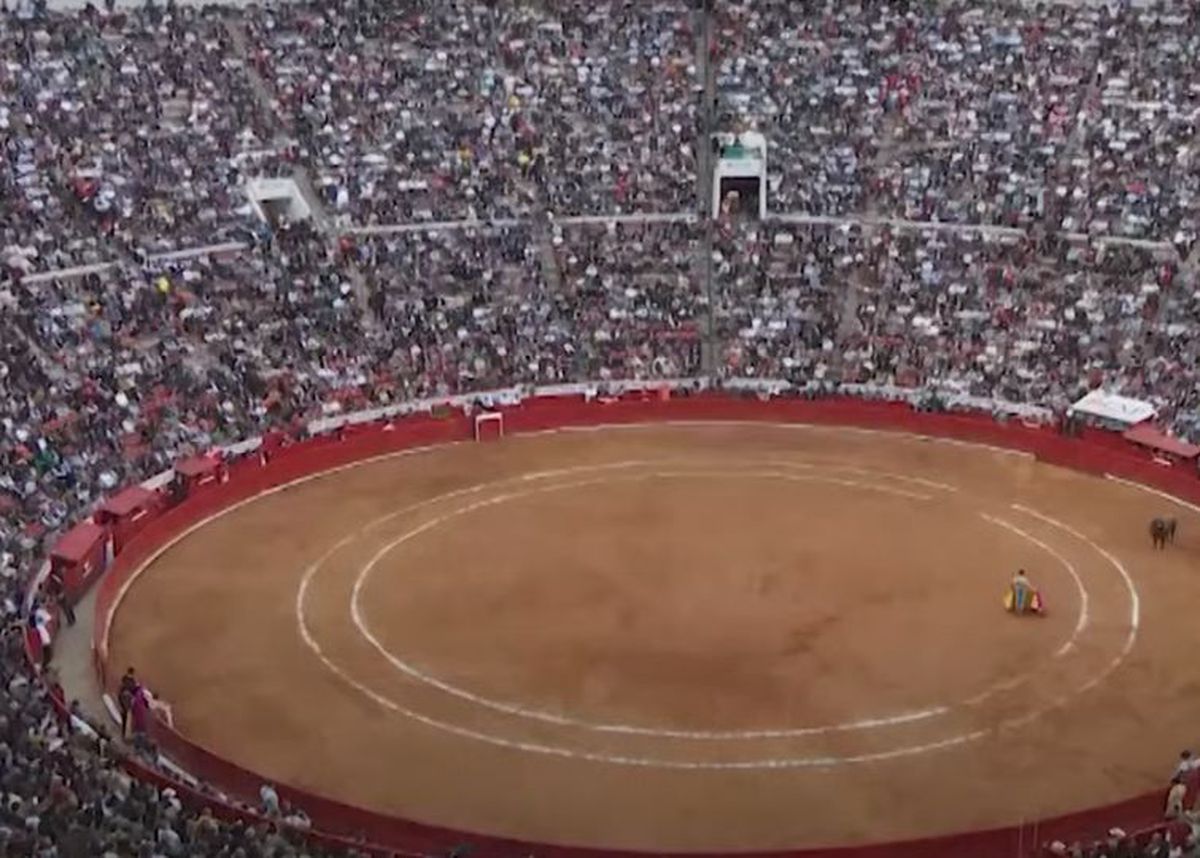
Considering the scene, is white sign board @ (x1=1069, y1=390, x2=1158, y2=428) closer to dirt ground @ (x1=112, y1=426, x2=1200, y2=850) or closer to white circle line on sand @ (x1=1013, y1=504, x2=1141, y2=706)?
dirt ground @ (x1=112, y1=426, x2=1200, y2=850)

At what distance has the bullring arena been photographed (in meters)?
34.6

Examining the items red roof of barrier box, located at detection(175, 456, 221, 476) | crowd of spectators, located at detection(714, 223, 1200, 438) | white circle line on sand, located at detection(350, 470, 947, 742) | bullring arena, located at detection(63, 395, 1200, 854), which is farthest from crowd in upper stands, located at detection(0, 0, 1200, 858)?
white circle line on sand, located at detection(350, 470, 947, 742)

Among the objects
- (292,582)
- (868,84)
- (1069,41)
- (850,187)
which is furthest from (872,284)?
(292,582)

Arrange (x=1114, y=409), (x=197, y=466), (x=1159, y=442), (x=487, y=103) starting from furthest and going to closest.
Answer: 1. (x=487, y=103)
2. (x=1114, y=409)
3. (x=1159, y=442)
4. (x=197, y=466)

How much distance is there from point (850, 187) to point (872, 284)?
6.04 metres

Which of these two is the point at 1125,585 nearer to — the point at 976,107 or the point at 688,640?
the point at 688,640

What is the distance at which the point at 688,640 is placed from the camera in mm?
40781

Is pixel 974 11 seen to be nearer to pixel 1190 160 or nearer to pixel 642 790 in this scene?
pixel 1190 160

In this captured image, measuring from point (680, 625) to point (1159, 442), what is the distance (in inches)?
725

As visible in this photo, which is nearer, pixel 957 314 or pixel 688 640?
pixel 688 640

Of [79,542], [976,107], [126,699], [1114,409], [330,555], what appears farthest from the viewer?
[976,107]

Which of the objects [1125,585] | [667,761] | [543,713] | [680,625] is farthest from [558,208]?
[667,761]

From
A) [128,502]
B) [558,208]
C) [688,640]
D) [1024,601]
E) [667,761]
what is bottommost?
[667,761]

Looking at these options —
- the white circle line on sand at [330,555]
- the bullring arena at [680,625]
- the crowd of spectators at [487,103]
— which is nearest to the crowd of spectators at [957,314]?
the white circle line on sand at [330,555]
